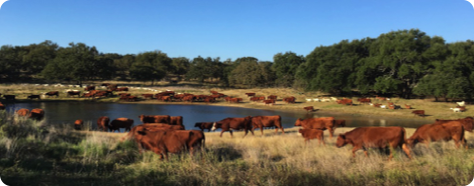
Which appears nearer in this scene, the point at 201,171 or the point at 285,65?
the point at 201,171

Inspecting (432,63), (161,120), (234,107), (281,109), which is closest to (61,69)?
(234,107)


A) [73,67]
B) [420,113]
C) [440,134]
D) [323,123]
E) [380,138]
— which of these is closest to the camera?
[380,138]

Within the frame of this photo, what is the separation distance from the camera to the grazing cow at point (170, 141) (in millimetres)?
8209

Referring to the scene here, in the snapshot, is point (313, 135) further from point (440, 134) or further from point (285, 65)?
point (285, 65)

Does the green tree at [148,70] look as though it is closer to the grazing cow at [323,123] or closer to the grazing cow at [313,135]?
the grazing cow at [323,123]

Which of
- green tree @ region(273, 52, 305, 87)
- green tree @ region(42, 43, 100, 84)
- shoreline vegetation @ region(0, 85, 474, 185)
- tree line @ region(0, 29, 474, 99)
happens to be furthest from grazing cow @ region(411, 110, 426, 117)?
green tree @ region(42, 43, 100, 84)

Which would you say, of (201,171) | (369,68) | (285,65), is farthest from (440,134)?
(285,65)

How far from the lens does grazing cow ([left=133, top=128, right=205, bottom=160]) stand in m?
8.21

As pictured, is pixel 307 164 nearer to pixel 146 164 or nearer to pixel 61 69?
pixel 146 164

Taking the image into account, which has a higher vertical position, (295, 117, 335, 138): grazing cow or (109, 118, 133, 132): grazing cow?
(295, 117, 335, 138): grazing cow

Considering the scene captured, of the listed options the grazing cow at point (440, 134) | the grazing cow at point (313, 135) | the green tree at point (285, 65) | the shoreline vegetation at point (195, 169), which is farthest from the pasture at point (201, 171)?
the green tree at point (285, 65)

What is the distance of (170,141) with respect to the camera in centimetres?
827

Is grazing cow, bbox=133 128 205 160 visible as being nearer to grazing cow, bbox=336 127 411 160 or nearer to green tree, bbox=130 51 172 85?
grazing cow, bbox=336 127 411 160

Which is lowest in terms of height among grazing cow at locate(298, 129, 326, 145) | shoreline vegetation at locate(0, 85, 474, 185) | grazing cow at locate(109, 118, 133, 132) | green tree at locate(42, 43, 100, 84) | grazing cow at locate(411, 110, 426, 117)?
grazing cow at locate(109, 118, 133, 132)
